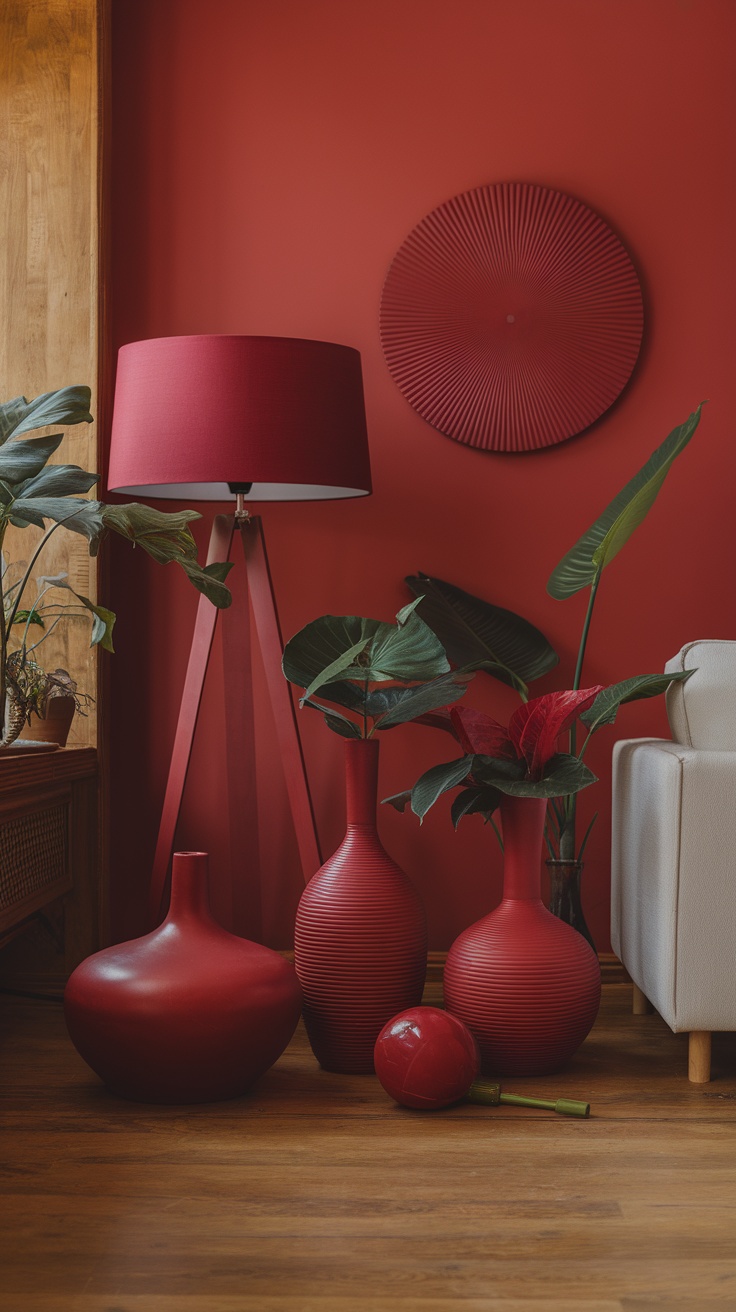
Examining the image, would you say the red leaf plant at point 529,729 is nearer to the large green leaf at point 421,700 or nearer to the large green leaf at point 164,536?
the large green leaf at point 421,700

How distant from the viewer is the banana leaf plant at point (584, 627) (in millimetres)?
2211

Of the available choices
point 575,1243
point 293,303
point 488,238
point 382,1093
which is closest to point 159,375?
point 293,303

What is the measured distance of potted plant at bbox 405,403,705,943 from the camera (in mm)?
2207

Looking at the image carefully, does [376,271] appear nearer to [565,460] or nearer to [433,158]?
[433,158]

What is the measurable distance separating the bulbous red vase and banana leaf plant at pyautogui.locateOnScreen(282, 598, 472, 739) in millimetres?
379

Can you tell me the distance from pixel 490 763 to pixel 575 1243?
83 cm

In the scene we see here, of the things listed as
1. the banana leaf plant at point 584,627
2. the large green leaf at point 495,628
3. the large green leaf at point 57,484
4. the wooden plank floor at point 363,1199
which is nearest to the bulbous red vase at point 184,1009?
the wooden plank floor at point 363,1199

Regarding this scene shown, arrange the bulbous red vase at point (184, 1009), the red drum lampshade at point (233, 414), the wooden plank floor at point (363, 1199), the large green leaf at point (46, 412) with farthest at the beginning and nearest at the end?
the red drum lampshade at point (233, 414) → the large green leaf at point (46, 412) → the bulbous red vase at point (184, 1009) → the wooden plank floor at point (363, 1199)

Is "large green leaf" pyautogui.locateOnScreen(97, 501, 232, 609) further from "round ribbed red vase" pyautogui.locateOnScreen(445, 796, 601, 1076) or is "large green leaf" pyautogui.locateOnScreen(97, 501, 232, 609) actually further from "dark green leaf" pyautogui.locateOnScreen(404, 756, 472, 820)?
"round ribbed red vase" pyautogui.locateOnScreen(445, 796, 601, 1076)

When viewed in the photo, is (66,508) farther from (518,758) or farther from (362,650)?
(518,758)

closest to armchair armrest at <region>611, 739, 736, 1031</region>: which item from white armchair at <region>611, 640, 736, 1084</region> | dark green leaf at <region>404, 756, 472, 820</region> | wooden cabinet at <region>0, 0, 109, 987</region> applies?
white armchair at <region>611, 640, 736, 1084</region>

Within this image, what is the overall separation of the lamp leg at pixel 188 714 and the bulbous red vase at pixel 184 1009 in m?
0.50

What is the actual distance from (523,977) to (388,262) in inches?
67.2

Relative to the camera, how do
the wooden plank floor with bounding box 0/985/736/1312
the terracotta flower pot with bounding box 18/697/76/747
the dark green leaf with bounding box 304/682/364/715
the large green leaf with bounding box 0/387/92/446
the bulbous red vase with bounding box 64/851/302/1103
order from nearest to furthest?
1. the wooden plank floor with bounding box 0/985/736/1312
2. the bulbous red vase with bounding box 64/851/302/1103
3. the large green leaf with bounding box 0/387/92/446
4. the dark green leaf with bounding box 304/682/364/715
5. the terracotta flower pot with bounding box 18/697/76/747
